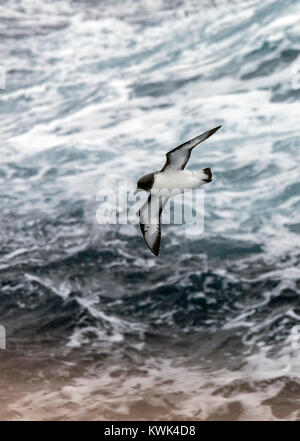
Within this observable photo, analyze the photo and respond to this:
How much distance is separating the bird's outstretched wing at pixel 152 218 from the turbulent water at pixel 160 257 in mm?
8150

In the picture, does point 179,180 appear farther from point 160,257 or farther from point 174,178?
point 160,257

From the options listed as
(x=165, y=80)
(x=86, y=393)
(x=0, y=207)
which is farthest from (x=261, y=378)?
(x=165, y=80)

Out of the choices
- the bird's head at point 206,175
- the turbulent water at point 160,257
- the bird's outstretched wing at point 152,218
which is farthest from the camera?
the turbulent water at point 160,257

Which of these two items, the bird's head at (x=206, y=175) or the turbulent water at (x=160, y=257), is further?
the turbulent water at (x=160, y=257)

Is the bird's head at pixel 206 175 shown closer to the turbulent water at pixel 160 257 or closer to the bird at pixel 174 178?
the bird at pixel 174 178

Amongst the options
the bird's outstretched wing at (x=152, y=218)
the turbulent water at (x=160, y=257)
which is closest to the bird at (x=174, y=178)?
the bird's outstretched wing at (x=152, y=218)

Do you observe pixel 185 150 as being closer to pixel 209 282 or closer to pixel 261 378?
pixel 261 378

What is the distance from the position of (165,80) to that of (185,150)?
52.2m

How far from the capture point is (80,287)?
86.2ft

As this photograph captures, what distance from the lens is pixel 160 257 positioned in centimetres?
2853

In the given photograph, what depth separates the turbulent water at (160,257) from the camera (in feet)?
60.4

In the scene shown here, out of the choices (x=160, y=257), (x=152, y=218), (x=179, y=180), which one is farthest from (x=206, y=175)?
(x=160, y=257)

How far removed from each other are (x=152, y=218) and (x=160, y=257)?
734 inches

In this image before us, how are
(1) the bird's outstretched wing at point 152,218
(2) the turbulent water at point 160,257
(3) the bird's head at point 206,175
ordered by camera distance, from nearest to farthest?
(3) the bird's head at point 206,175 < (1) the bird's outstretched wing at point 152,218 < (2) the turbulent water at point 160,257
